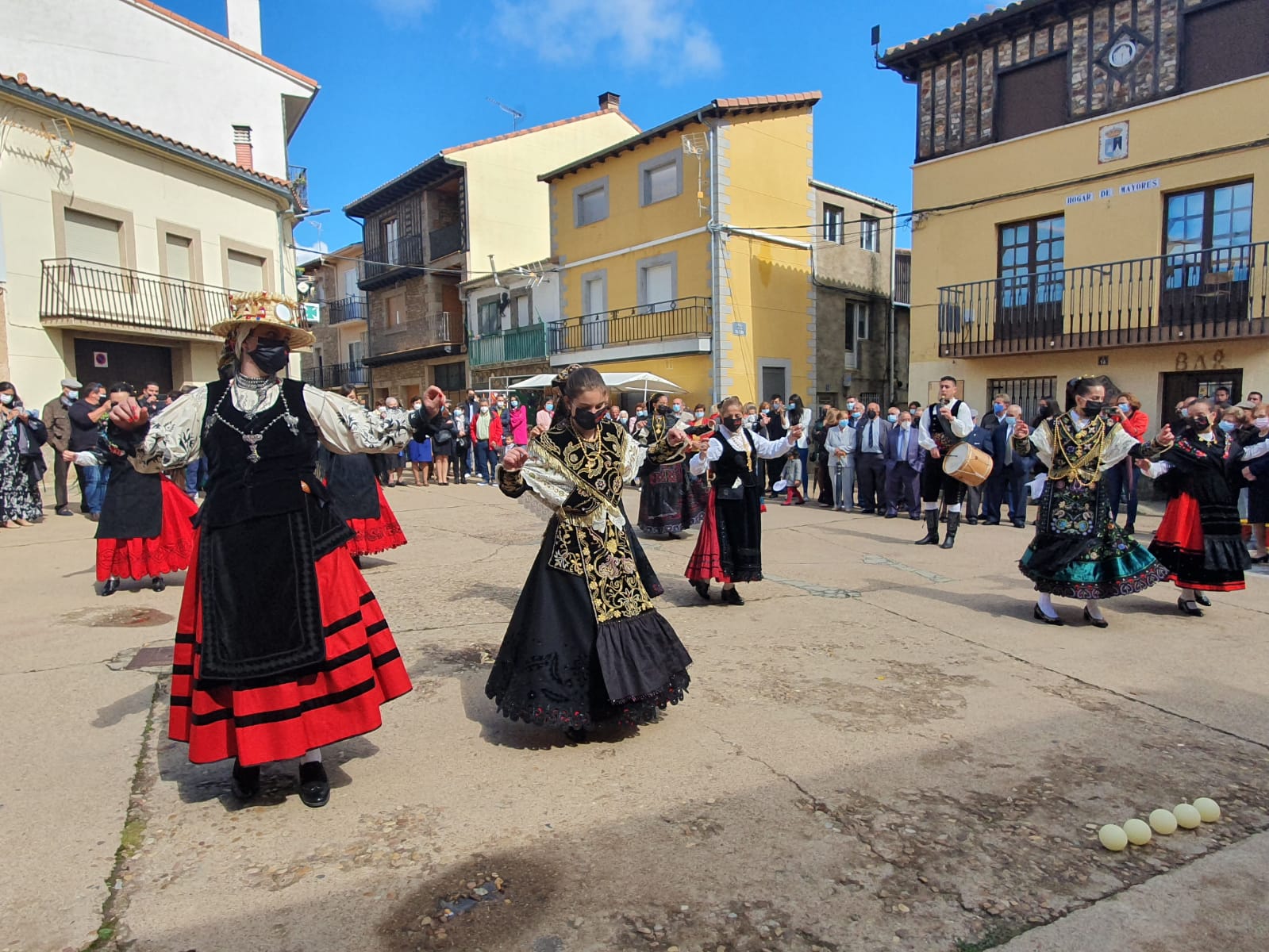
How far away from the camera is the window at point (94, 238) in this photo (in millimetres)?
16219

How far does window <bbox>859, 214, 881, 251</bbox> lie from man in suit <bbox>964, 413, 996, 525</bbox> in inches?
565

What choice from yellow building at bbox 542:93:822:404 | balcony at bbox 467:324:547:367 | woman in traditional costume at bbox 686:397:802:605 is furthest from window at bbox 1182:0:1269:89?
balcony at bbox 467:324:547:367

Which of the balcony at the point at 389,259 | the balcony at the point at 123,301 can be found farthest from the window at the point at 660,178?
the balcony at the point at 123,301

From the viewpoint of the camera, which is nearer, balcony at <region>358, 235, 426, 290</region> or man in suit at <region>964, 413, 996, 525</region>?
man in suit at <region>964, 413, 996, 525</region>

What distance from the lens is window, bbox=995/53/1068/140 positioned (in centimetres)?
1464

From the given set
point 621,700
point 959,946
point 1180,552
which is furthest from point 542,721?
point 1180,552

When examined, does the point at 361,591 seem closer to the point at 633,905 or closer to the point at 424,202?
the point at 633,905

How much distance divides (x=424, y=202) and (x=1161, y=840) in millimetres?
30469

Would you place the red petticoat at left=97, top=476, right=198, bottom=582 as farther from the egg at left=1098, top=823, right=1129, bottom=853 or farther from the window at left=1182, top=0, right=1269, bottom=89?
the window at left=1182, top=0, right=1269, bottom=89

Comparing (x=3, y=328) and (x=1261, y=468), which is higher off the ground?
(x=3, y=328)

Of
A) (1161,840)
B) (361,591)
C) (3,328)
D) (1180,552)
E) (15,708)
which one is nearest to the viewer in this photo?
(1161,840)

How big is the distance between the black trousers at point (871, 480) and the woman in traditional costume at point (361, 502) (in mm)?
7416

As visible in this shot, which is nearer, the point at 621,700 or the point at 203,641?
the point at 203,641

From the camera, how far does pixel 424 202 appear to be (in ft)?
97.4
